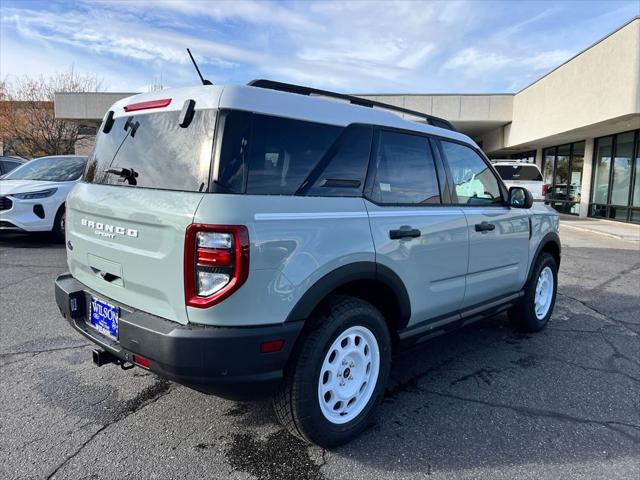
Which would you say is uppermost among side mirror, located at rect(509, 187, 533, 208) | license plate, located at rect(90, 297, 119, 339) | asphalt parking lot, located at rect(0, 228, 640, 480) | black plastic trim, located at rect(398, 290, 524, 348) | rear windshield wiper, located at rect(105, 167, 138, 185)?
rear windshield wiper, located at rect(105, 167, 138, 185)

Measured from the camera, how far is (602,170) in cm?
1764

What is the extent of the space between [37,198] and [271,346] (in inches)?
312

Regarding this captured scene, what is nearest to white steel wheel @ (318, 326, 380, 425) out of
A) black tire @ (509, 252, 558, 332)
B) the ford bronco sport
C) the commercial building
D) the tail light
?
the ford bronco sport

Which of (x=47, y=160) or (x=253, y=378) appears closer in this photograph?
(x=253, y=378)

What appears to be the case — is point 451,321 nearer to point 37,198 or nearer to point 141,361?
point 141,361

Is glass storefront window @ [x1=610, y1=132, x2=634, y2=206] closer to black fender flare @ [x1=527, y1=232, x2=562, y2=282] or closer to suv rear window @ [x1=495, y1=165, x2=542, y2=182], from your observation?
suv rear window @ [x1=495, y1=165, x2=542, y2=182]

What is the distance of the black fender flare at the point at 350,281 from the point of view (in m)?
2.41

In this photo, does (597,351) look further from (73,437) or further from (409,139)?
(73,437)

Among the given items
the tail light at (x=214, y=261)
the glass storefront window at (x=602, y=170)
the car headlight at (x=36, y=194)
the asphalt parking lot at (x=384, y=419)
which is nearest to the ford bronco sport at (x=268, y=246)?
the tail light at (x=214, y=261)

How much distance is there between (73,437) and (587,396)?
11.4ft

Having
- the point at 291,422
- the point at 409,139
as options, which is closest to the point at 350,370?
the point at 291,422

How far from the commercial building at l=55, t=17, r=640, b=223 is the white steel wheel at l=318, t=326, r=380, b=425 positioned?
13.1 meters

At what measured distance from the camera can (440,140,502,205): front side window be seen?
12.1 feet

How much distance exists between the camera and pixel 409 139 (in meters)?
3.31
